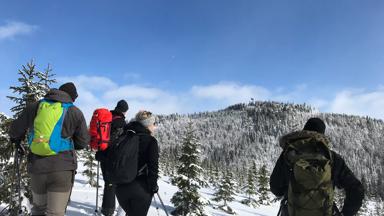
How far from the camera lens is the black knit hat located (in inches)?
199

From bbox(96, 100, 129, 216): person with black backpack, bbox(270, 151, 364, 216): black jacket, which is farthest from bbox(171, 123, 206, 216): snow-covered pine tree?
bbox(270, 151, 364, 216): black jacket

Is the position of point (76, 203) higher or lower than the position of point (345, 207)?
lower

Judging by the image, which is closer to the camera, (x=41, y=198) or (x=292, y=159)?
(x=292, y=159)

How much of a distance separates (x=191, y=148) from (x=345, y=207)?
17.7 meters

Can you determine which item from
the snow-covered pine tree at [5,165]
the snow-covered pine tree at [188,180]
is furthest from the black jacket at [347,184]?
the snow-covered pine tree at [188,180]

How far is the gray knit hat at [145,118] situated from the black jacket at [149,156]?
0.14 metres

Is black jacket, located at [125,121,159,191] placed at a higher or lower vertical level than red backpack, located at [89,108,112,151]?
lower

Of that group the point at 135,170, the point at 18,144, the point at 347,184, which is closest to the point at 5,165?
the point at 18,144

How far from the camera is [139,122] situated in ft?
17.5

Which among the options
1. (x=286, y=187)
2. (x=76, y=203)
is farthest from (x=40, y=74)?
(x=286, y=187)

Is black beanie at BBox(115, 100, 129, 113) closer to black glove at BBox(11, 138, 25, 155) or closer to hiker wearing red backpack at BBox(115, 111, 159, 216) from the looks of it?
black glove at BBox(11, 138, 25, 155)

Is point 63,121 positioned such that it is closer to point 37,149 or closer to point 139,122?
Result: point 37,149

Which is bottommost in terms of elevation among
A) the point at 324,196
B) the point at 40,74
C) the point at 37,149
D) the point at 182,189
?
the point at 182,189

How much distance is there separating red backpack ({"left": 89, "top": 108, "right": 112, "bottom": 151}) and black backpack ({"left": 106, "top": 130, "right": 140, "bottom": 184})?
1915mm
